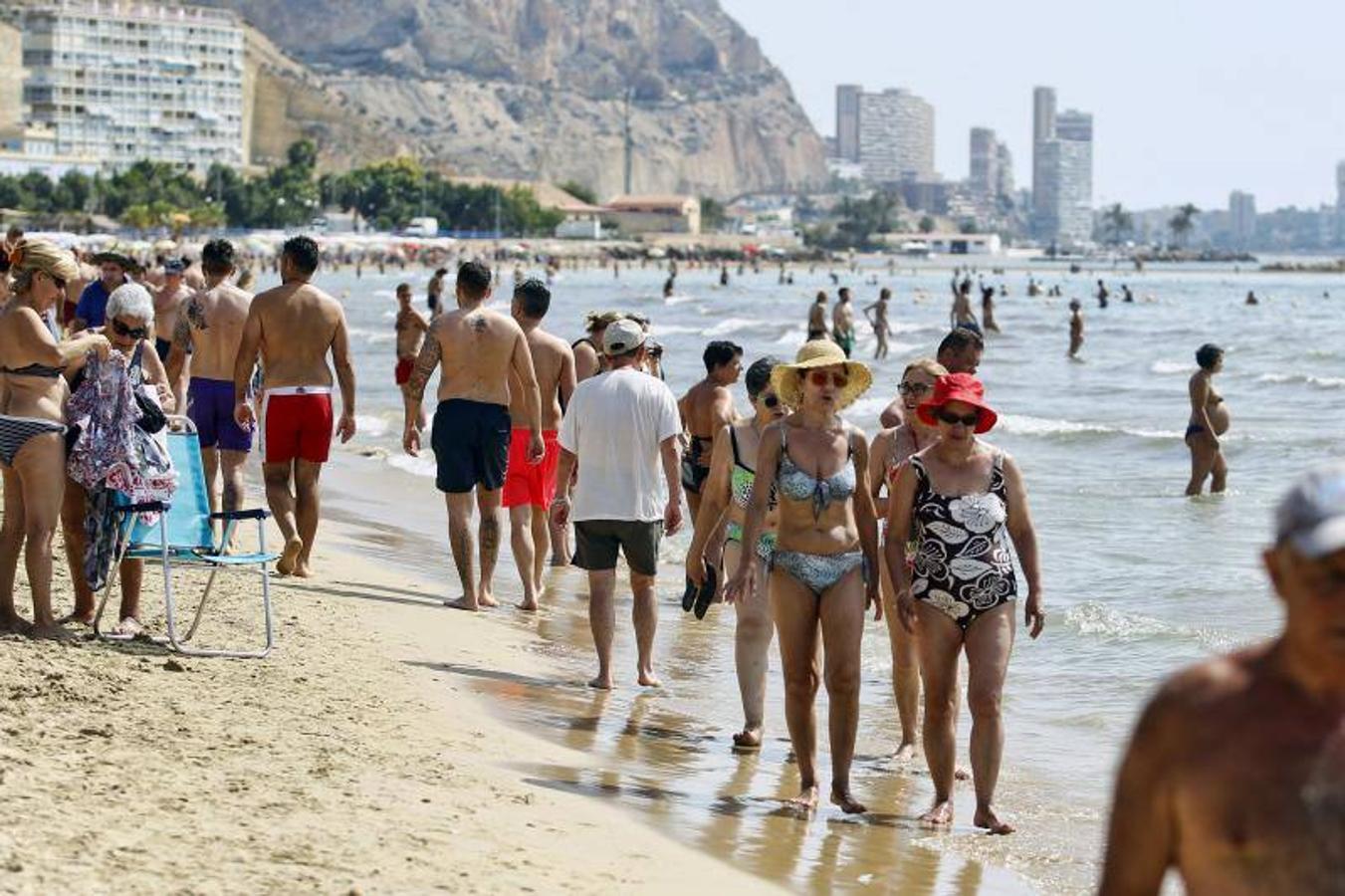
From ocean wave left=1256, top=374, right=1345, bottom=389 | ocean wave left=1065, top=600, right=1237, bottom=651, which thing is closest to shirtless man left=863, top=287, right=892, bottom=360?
ocean wave left=1256, top=374, right=1345, bottom=389

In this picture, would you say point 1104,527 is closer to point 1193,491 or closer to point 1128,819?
point 1193,491

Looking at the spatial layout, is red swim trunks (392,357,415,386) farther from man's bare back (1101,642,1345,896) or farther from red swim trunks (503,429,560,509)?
man's bare back (1101,642,1345,896)

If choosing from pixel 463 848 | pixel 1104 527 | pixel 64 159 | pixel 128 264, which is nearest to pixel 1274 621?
pixel 1104 527

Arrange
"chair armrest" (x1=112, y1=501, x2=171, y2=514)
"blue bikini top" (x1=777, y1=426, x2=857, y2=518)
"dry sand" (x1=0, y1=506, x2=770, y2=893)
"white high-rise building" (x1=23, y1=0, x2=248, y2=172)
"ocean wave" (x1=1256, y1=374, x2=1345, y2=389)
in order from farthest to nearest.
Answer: "white high-rise building" (x1=23, y1=0, x2=248, y2=172) → "ocean wave" (x1=1256, y1=374, x2=1345, y2=389) → "chair armrest" (x1=112, y1=501, x2=171, y2=514) → "blue bikini top" (x1=777, y1=426, x2=857, y2=518) → "dry sand" (x1=0, y1=506, x2=770, y2=893)

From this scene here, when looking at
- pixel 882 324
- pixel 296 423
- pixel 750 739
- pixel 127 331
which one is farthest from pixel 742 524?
pixel 882 324

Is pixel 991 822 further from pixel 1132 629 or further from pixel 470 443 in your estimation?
pixel 1132 629

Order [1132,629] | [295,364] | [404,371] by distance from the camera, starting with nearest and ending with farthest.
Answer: [295,364] → [404,371] → [1132,629]

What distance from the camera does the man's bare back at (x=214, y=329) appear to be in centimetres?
1053

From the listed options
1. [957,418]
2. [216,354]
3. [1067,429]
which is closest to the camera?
[957,418]

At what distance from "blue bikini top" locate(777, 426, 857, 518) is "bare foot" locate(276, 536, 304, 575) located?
3800 millimetres

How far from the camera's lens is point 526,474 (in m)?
10.4

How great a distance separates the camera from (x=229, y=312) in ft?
34.8

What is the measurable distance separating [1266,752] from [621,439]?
5601 millimetres

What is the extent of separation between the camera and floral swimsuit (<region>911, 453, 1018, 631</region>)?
616cm
